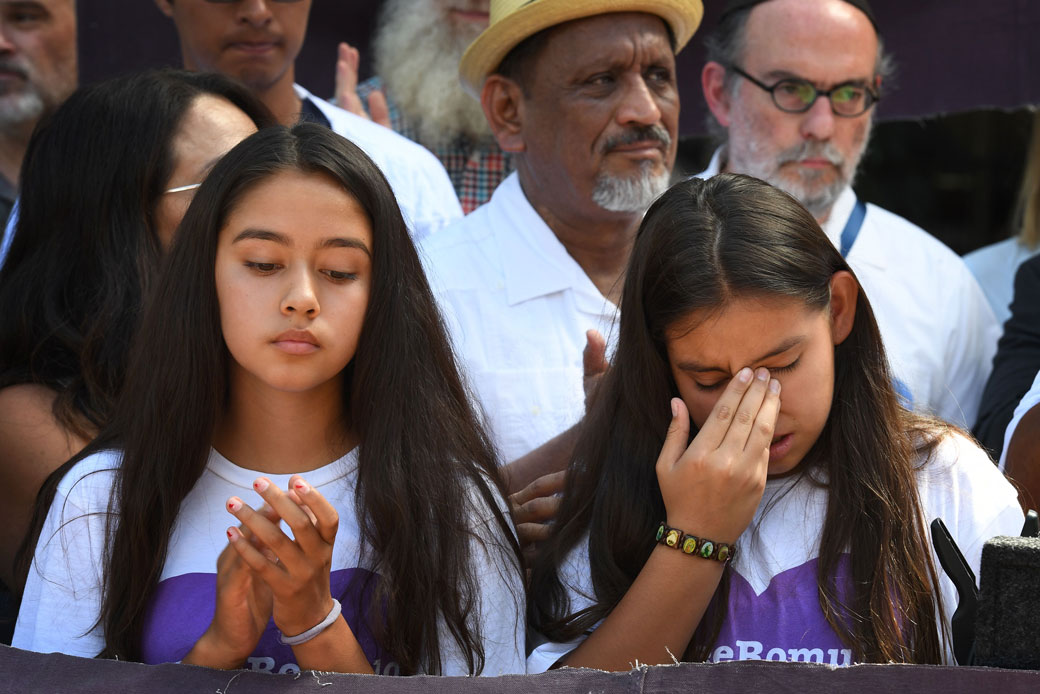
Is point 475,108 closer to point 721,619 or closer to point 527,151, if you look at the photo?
point 527,151

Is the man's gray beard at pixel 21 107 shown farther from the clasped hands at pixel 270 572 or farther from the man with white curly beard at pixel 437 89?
the clasped hands at pixel 270 572

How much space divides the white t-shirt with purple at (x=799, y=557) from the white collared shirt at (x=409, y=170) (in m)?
1.70

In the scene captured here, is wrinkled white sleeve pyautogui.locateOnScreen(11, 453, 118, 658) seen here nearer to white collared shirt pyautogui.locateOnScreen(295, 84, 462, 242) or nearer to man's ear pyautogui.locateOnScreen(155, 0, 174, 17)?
white collared shirt pyautogui.locateOnScreen(295, 84, 462, 242)

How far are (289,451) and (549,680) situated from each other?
0.63 meters

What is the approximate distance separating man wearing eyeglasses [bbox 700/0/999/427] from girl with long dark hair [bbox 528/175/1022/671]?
4.29 ft

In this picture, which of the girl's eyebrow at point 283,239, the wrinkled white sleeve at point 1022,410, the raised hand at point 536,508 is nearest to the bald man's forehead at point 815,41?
the wrinkled white sleeve at point 1022,410

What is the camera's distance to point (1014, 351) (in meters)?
2.97

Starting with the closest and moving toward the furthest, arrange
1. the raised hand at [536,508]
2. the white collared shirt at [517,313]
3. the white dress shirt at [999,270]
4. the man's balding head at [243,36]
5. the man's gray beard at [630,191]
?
the raised hand at [536,508], the white collared shirt at [517,313], the man's gray beard at [630,191], the man's balding head at [243,36], the white dress shirt at [999,270]

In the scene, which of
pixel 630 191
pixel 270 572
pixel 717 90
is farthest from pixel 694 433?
pixel 717 90

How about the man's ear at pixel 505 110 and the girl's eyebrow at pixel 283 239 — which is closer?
the girl's eyebrow at pixel 283 239

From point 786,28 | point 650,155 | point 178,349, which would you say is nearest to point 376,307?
point 178,349

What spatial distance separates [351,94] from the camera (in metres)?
4.01

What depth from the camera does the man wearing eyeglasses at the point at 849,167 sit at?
330cm

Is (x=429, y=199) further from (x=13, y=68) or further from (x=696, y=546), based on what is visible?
(x=696, y=546)
